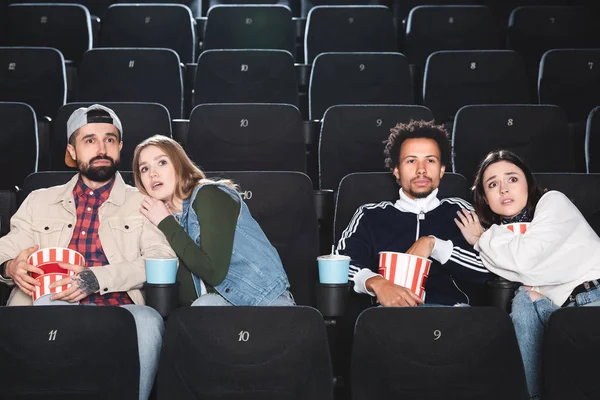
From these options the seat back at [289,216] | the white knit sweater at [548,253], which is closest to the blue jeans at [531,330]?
the white knit sweater at [548,253]

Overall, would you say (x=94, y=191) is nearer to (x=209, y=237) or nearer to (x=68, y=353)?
(x=209, y=237)

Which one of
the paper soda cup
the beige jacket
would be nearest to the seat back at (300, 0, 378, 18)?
the beige jacket

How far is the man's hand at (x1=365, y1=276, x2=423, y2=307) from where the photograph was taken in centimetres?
117

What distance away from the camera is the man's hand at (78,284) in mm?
1153

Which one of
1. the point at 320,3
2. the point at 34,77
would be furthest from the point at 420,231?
the point at 320,3

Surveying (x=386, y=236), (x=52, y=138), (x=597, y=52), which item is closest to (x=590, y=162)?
(x=597, y=52)

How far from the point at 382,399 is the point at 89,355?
39 centimetres

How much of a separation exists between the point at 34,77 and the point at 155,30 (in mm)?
526

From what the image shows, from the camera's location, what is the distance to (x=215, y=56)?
6.69 feet

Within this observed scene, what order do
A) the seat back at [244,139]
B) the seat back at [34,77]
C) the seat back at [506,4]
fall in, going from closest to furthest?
the seat back at [244,139] → the seat back at [34,77] → the seat back at [506,4]

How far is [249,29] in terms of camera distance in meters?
2.40

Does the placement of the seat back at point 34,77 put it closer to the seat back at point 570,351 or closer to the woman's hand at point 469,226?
the woman's hand at point 469,226

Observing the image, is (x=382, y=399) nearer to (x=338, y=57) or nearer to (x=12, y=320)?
(x=12, y=320)

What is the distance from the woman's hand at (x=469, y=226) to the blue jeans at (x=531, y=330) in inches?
6.8
